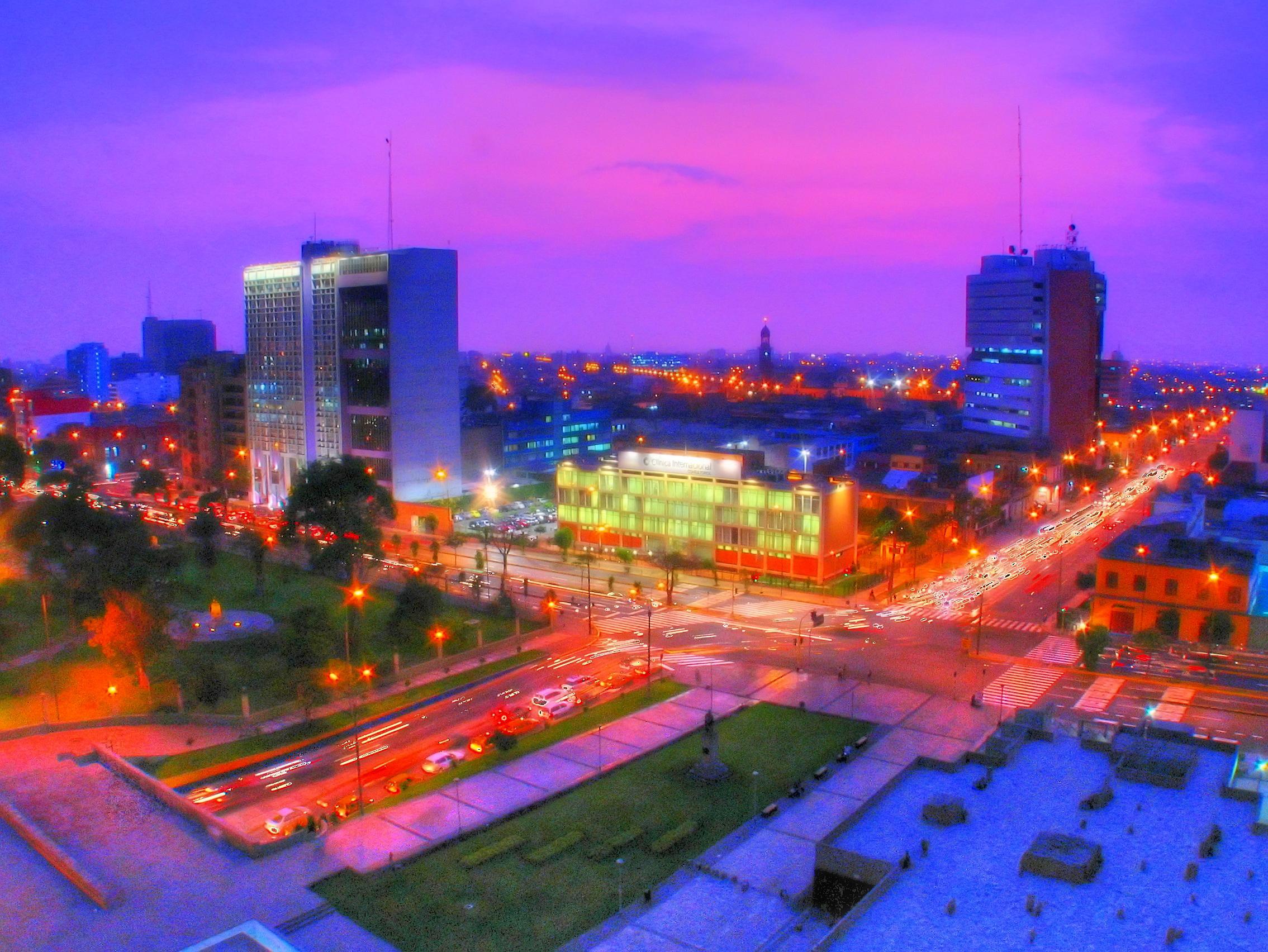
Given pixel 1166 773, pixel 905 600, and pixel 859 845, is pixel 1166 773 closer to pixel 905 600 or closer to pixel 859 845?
pixel 859 845

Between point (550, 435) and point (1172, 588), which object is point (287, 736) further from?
Result: point (550, 435)

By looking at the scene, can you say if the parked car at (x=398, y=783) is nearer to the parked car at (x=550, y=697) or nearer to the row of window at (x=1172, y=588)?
the parked car at (x=550, y=697)

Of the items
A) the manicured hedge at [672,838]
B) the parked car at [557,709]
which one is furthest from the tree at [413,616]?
the manicured hedge at [672,838]

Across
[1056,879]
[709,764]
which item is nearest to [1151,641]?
[709,764]

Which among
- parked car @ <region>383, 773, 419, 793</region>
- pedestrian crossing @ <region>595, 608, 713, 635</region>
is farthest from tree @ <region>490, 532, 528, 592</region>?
parked car @ <region>383, 773, 419, 793</region>

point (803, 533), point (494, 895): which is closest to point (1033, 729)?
point (494, 895)
